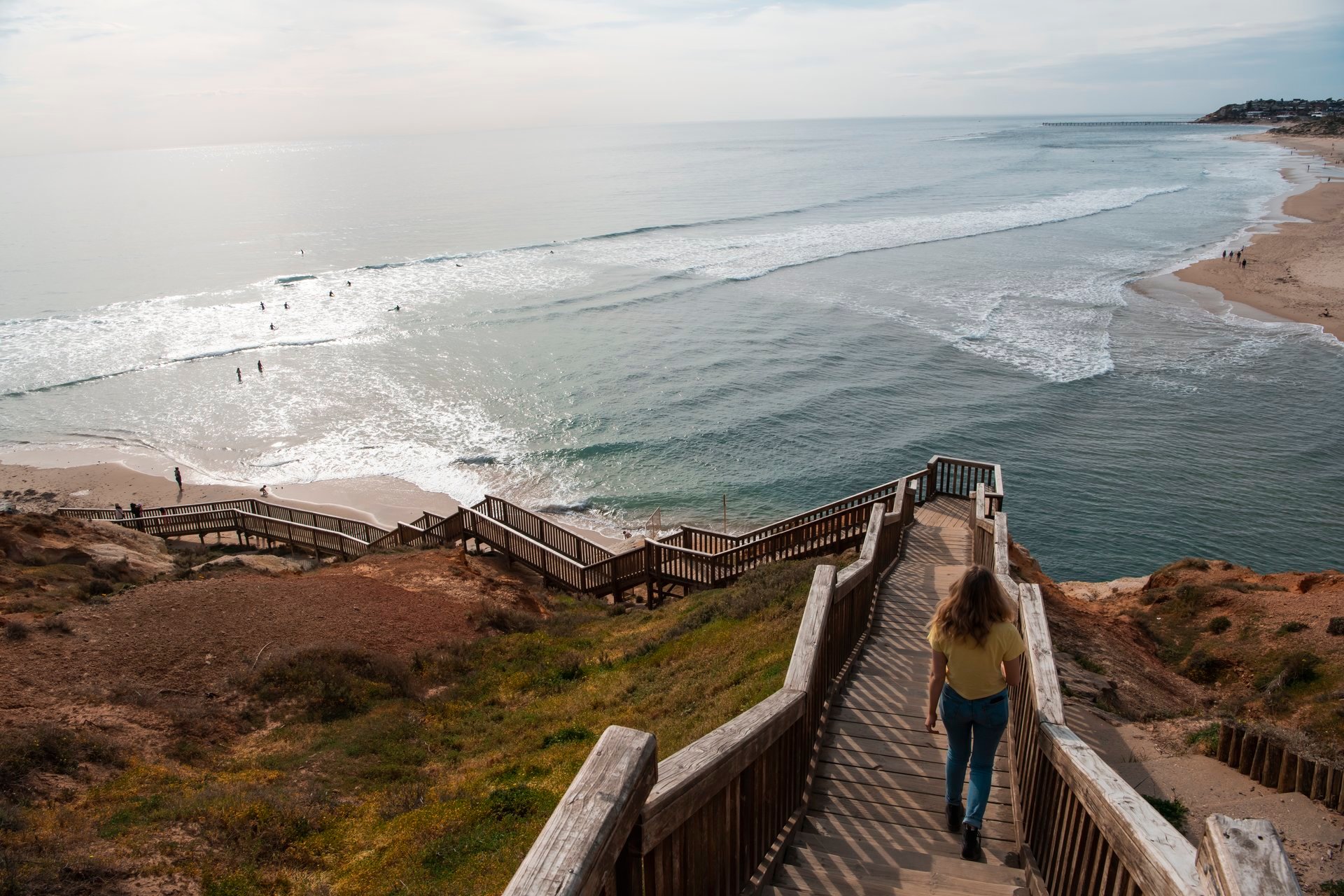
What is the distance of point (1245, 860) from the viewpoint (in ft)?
7.26

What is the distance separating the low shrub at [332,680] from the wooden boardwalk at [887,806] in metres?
7.09

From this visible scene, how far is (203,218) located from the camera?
400 ft

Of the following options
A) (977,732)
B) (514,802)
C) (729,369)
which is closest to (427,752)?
(514,802)

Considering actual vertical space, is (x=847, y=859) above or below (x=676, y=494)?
above

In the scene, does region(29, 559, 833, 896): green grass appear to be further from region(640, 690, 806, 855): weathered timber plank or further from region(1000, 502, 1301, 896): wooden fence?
region(1000, 502, 1301, 896): wooden fence

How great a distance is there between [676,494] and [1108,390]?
20.5m

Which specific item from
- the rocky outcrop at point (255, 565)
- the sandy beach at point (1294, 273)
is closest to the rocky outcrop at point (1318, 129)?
the sandy beach at point (1294, 273)

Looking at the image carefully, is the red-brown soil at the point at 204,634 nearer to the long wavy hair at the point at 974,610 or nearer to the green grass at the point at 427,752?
the green grass at the point at 427,752

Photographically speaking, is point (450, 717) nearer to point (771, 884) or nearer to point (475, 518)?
point (771, 884)

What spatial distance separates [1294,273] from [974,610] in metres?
67.3

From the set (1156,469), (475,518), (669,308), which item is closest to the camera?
(475,518)

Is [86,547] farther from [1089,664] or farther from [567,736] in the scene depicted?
[1089,664]

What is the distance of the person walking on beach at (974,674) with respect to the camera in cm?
478

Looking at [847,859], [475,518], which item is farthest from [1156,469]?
[847,859]
